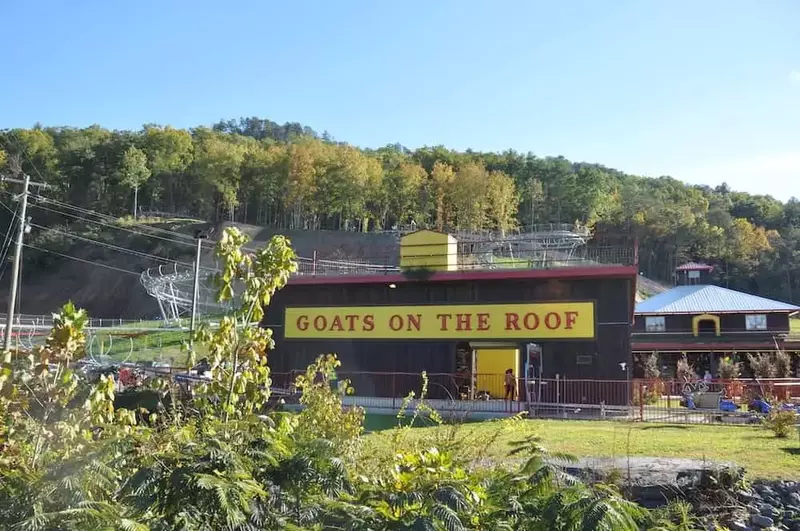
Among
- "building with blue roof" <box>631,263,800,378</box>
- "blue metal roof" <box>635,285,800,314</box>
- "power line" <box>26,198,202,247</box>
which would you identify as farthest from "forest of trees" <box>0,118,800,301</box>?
"building with blue roof" <box>631,263,800,378</box>

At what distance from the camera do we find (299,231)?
83375 mm

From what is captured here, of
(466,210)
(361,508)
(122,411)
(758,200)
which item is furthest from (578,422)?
(758,200)

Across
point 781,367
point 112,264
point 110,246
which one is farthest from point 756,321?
point 110,246

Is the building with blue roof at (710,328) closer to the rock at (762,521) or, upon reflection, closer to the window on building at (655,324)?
the window on building at (655,324)

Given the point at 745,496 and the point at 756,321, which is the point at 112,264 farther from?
the point at 745,496

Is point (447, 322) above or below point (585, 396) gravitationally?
above

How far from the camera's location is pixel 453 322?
21328 mm

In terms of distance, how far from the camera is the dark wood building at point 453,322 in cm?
1977

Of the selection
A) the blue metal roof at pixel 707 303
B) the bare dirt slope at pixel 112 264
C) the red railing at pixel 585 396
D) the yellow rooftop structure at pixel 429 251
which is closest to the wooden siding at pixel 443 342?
the red railing at pixel 585 396

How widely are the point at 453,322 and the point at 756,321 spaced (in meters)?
29.1

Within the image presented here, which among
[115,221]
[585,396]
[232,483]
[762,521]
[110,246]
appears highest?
[115,221]

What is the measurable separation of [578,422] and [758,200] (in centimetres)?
11060

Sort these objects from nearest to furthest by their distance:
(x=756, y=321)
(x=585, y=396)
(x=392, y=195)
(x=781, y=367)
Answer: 1. (x=585, y=396)
2. (x=781, y=367)
3. (x=756, y=321)
4. (x=392, y=195)

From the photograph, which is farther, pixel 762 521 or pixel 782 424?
pixel 782 424
